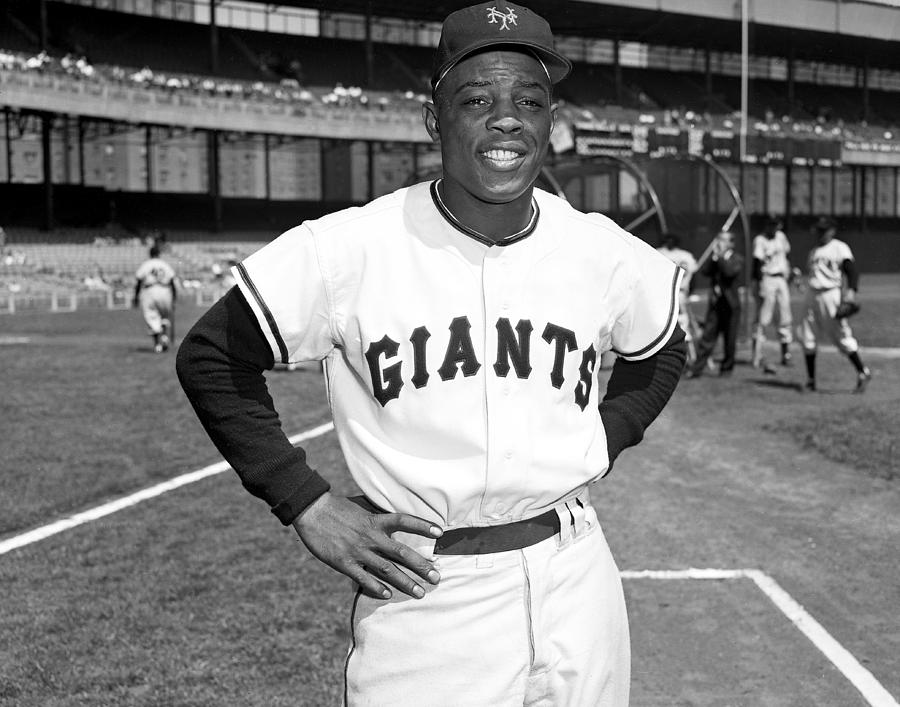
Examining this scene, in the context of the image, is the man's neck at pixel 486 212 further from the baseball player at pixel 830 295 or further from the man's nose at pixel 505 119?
the baseball player at pixel 830 295

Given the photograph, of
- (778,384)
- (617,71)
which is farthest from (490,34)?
(617,71)

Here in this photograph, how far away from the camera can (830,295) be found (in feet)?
42.0

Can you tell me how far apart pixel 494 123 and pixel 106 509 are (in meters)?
6.11

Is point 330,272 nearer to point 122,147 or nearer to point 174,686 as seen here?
point 174,686

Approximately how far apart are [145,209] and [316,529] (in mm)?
43282

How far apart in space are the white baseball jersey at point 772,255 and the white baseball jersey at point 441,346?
45.3ft

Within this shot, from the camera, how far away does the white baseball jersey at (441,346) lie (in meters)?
2.39

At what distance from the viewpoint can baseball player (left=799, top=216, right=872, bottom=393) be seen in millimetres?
12695

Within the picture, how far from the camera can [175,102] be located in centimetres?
3938

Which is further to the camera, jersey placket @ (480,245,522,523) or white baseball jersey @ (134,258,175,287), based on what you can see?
white baseball jersey @ (134,258,175,287)

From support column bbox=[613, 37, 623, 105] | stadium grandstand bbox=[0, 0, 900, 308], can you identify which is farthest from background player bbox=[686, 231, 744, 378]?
support column bbox=[613, 37, 623, 105]

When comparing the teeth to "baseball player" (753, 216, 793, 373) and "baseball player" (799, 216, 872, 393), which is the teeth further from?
"baseball player" (753, 216, 793, 373)

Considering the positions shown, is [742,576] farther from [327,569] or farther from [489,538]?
[489,538]

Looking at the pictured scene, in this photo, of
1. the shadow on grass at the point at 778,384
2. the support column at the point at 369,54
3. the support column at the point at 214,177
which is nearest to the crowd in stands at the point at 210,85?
the support column at the point at 369,54
